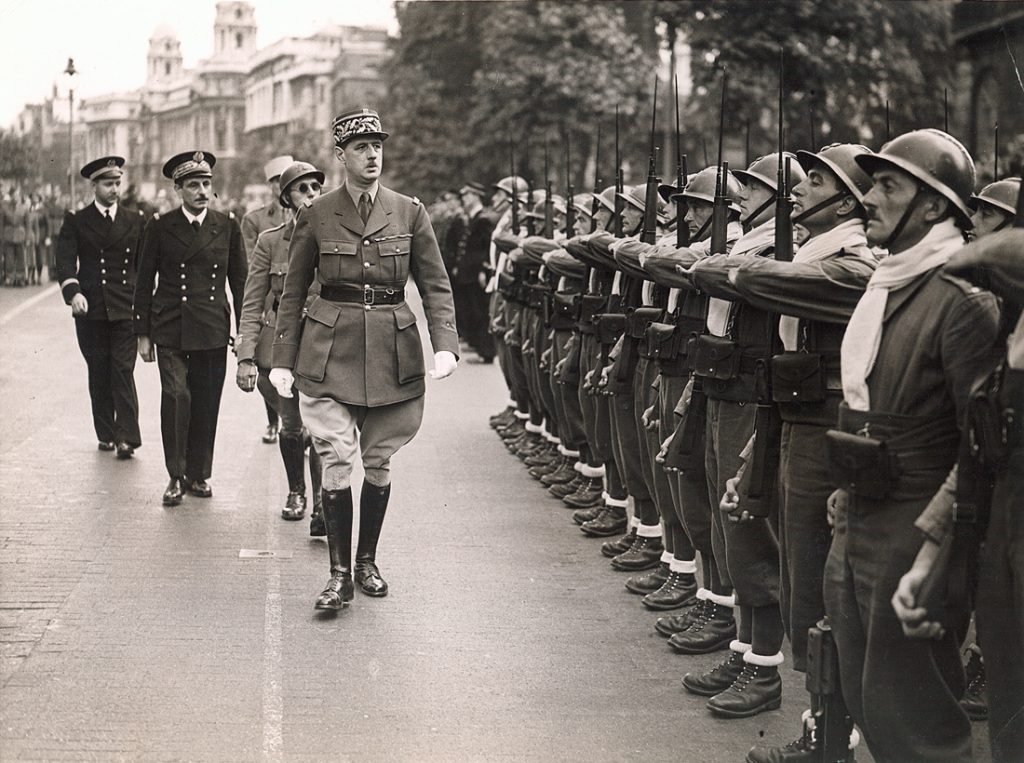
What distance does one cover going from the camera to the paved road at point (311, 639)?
5656mm

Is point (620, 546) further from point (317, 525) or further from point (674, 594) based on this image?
point (317, 525)

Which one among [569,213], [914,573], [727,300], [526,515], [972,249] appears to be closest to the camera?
[972,249]

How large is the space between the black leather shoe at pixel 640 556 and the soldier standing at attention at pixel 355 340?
145cm

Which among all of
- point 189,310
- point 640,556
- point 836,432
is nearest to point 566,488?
point 640,556

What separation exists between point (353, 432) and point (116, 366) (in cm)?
501

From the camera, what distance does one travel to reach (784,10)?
2859cm

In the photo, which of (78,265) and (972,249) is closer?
(972,249)

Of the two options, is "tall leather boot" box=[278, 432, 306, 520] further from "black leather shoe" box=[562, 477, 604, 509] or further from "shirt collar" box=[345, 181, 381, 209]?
"shirt collar" box=[345, 181, 381, 209]

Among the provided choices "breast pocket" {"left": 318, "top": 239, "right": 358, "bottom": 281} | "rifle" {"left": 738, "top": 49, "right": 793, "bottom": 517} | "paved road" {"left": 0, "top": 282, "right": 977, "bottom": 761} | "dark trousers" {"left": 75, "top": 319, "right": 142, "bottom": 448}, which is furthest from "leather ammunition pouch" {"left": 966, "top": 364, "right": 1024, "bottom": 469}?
"dark trousers" {"left": 75, "top": 319, "right": 142, "bottom": 448}

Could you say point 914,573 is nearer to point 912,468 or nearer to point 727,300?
point 912,468

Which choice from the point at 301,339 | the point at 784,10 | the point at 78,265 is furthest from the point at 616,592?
the point at 784,10

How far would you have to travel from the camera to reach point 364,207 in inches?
311

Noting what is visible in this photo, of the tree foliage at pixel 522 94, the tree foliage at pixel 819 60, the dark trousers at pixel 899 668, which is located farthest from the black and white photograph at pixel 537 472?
the tree foliage at pixel 522 94

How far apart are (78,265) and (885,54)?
69.7ft
